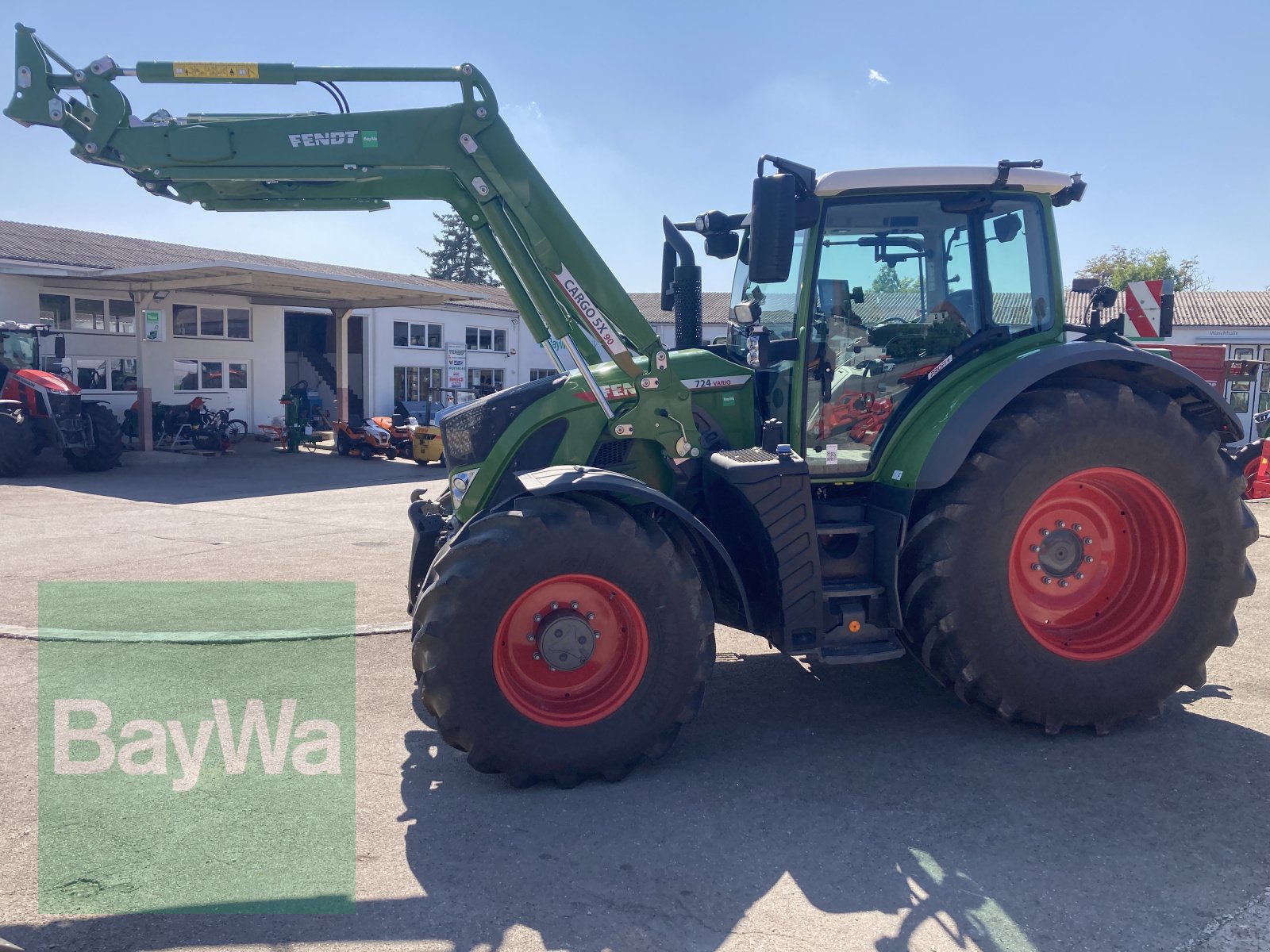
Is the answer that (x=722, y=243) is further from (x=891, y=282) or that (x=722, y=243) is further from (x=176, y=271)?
(x=176, y=271)

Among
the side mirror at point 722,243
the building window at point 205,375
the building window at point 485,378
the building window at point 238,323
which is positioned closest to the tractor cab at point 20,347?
the building window at point 205,375

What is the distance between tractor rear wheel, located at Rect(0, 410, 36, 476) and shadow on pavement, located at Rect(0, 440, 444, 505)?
263 millimetres

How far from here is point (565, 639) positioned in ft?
14.0

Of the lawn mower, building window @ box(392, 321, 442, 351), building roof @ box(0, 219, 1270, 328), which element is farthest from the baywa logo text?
building window @ box(392, 321, 442, 351)

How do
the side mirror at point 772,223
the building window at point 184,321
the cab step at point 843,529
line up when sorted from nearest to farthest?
the side mirror at point 772,223, the cab step at point 843,529, the building window at point 184,321

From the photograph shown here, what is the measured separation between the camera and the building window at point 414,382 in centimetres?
3070

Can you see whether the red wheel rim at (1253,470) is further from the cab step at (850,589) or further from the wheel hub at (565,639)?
the wheel hub at (565,639)

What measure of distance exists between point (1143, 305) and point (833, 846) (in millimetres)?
6988

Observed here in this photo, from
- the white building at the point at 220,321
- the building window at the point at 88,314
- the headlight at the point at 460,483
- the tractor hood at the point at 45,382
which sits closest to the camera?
the headlight at the point at 460,483

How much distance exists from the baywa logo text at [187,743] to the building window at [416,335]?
26.3 metres

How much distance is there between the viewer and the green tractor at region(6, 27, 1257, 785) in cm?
425

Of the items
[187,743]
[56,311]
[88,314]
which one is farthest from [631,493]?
[88,314]

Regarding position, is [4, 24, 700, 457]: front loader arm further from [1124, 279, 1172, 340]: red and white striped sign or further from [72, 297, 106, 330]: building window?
[72, 297, 106, 330]: building window

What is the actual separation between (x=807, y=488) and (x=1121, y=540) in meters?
1.85
